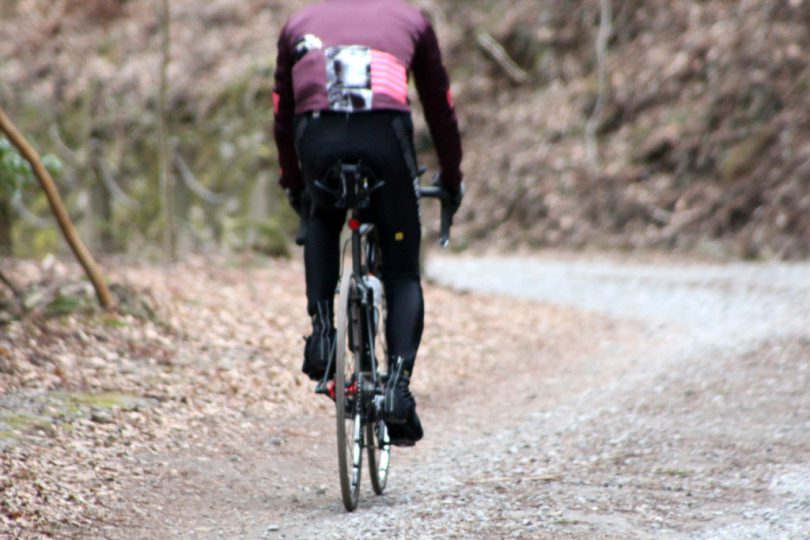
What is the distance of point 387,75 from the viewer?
12.7ft

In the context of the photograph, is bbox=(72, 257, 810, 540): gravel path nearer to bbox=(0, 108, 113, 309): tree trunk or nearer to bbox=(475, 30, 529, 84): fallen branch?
bbox=(0, 108, 113, 309): tree trunk

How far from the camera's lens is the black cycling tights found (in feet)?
12.8

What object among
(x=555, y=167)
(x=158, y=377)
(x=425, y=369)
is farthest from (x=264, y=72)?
(x=158, y=377)

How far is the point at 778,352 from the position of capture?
7258mm

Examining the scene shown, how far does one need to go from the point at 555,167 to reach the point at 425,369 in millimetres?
10147

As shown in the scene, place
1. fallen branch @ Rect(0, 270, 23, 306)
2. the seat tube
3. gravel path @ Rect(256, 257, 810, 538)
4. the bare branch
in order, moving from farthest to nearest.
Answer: the bare branch < fallen branch @ Rect(0, 270, 23, 306) < the seat tube < gravel path @ Rect(256, 257, 810, 538)

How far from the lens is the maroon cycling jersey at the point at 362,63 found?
3.87 meters

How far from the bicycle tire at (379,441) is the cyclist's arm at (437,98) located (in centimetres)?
64

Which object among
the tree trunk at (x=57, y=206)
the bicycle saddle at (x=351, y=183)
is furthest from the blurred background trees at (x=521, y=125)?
the bicycle saddle at (x=351, y=183)

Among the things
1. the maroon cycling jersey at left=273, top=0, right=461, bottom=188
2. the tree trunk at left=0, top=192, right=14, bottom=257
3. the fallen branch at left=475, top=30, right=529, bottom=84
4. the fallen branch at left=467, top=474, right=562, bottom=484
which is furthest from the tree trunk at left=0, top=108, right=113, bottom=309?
the fallen branch at left=475, top=30, right=529, bottom=84

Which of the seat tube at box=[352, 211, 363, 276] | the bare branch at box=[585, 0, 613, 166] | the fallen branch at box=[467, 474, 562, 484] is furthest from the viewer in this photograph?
the bare branch at box=[585, 0, 613, 166]

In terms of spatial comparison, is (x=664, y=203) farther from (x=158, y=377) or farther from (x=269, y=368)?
(x=158, y=377)

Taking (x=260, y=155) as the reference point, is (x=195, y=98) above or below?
above

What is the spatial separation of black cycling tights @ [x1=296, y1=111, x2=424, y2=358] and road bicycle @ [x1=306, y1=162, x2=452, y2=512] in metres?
0.05
